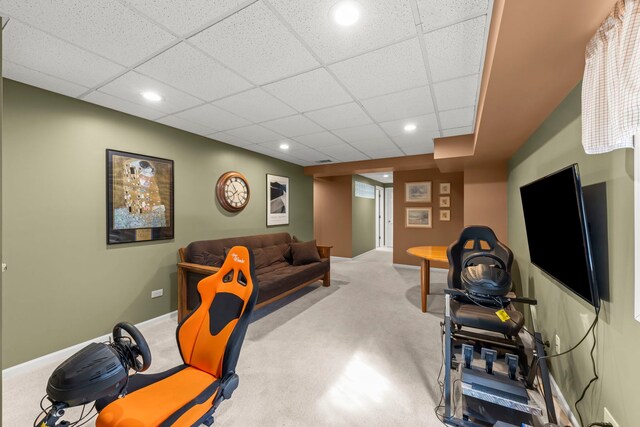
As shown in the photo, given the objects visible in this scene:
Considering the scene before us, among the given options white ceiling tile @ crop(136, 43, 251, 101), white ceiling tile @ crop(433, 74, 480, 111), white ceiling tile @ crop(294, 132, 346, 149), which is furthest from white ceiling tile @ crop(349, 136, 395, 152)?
white ceiling tile @ crop(136, 43, 251, 101)

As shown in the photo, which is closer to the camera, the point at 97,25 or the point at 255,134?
the point at 97,25

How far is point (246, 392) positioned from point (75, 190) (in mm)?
2411

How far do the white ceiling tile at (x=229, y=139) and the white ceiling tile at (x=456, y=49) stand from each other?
8.85 feet

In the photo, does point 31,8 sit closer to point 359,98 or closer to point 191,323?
point 191,323

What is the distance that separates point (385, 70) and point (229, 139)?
2.59 m

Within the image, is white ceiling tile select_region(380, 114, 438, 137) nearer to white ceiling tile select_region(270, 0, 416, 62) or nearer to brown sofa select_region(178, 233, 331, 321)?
white ceiling tile select_region(270, 0, 416, 62)

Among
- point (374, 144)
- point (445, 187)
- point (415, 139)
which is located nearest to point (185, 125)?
point (374, 144)

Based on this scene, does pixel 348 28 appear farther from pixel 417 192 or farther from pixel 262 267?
pixel 417 192

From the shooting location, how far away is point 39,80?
2.09 metres

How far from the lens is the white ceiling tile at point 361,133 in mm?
3287

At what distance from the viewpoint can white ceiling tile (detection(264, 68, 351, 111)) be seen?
81.1 inches

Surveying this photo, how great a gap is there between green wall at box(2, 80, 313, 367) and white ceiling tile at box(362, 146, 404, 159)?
297 centimetres

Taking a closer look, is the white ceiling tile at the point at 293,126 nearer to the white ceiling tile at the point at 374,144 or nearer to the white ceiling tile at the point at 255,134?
the white ceiling tile at the point at 255,134

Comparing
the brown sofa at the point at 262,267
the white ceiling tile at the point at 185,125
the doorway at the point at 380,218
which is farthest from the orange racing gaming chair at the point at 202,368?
the doorway at the point at 380,218
